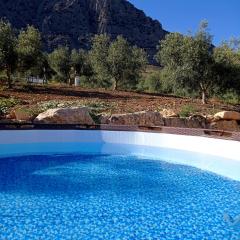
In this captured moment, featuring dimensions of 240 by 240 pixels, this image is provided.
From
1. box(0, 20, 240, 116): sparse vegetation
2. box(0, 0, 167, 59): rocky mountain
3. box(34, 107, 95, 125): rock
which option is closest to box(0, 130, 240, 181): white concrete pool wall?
box(34, 107, 95, 125): rock

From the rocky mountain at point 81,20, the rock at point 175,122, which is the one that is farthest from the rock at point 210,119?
the rocky mountain at point 81,20

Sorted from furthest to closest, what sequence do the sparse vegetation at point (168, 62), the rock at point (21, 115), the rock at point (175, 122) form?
the sparse vegetation at point (168, 62), the rock at point (175, 122), the rock at point (21, 115)

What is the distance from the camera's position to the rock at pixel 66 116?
1781cm

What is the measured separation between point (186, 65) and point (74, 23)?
90073mm

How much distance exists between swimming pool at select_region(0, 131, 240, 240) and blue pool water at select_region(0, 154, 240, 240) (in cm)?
2

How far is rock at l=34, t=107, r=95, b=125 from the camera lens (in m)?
17.8

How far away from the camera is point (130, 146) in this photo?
56.3 ft

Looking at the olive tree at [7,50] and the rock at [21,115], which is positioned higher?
the olive tree at [7,50]

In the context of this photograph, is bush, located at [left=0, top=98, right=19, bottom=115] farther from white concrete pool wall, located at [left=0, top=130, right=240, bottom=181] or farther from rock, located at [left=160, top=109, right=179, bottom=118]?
rock, located at [left=160, top=109, right=179, bottom=118]

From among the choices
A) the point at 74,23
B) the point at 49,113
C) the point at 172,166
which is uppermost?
the point at 74,23

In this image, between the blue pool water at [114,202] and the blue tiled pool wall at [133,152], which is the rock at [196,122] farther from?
the blue pool water at [114,202]

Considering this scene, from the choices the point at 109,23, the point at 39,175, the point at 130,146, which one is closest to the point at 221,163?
the point at 130,146

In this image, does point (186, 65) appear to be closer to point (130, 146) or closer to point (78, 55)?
point (130, 146)

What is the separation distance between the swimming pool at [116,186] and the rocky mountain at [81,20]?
84.4 metres
